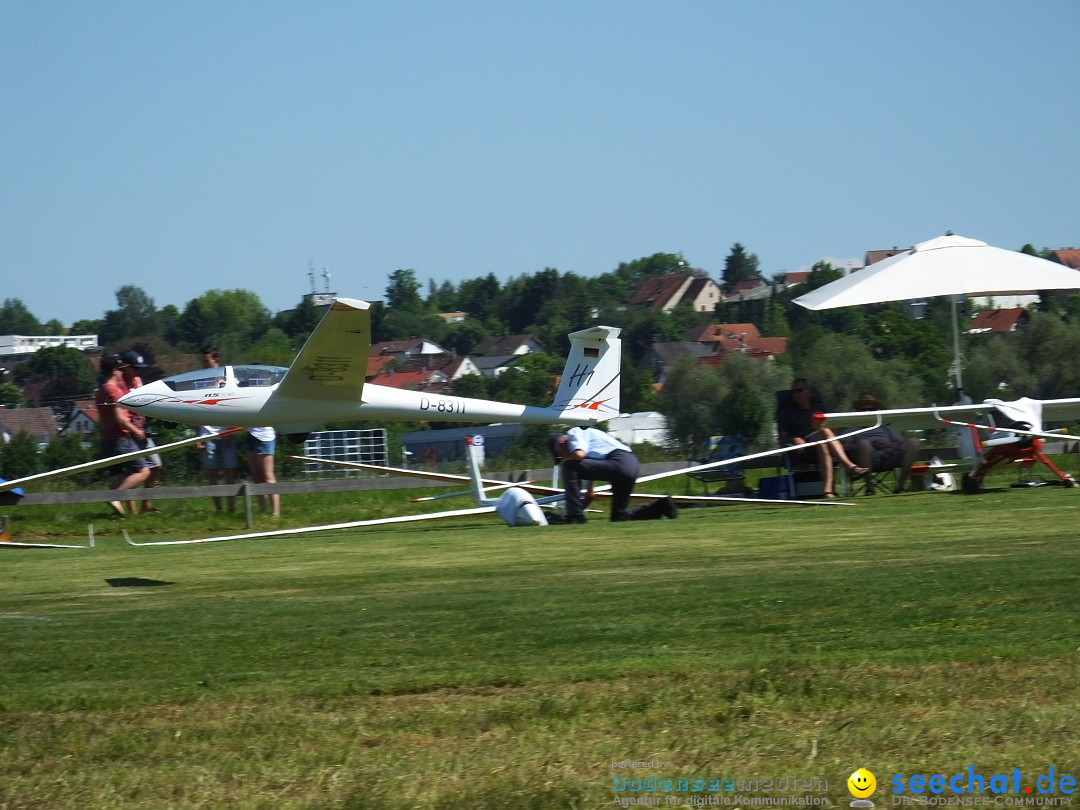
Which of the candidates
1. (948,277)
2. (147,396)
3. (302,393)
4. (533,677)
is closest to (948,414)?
(948,277)

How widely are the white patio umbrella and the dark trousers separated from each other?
15.1 feet

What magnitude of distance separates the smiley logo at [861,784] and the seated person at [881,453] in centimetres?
Result: 1127

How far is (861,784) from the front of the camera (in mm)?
3037

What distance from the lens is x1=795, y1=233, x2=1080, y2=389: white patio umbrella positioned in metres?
15.2

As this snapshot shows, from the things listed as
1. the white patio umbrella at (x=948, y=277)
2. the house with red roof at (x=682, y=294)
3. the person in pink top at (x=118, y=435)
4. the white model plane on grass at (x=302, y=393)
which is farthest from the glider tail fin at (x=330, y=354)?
the house with red roof at (x=682, y=294)

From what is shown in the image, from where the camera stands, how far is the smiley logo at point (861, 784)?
9.84ft

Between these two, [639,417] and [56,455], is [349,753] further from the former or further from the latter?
[639,417]

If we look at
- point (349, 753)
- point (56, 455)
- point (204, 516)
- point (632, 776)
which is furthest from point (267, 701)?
point (56, 455)

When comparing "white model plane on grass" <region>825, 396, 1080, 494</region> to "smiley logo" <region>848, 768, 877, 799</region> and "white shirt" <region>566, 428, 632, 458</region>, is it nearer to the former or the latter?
"white shirt" <region>566, 428, 632, 458</region>

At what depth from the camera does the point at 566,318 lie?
155m

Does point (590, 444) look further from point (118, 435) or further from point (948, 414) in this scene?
point (118, 435)

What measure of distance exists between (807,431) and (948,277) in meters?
2.88

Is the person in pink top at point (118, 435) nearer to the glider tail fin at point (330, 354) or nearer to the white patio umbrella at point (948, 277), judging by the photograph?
the glider tail fin at point (330, 354)

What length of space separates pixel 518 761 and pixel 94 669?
2.03m
